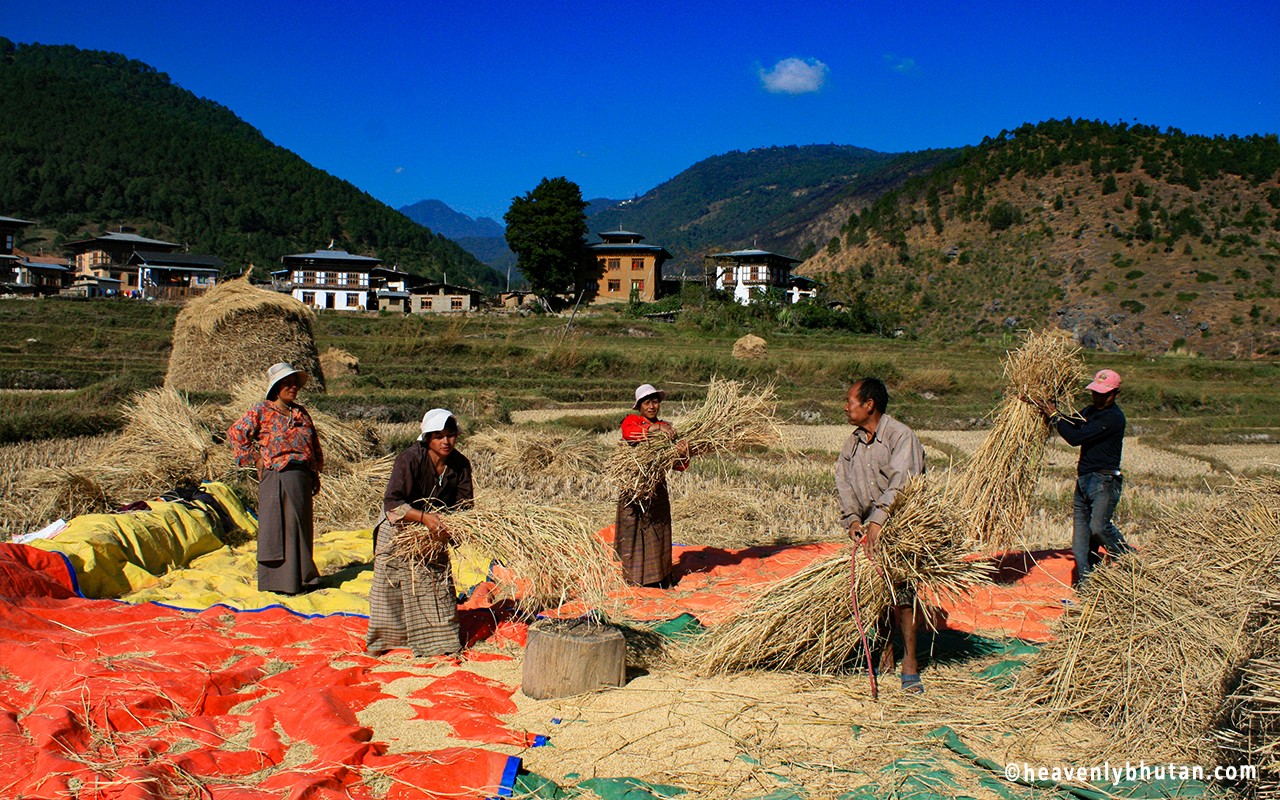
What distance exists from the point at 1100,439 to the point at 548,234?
39.0m

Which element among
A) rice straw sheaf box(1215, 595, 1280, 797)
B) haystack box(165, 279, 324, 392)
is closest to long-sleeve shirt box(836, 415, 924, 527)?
rice straw sheaf box(1215, 595, 1280, 797)

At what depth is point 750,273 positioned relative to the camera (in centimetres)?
4488

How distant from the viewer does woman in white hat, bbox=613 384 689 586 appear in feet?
16.7

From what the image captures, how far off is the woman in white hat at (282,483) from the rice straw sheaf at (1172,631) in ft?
12.4

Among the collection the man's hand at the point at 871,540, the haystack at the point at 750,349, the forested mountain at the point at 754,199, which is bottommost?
the man's hand at the point at 871,540

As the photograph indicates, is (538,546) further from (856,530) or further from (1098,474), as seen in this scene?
(1098,474)

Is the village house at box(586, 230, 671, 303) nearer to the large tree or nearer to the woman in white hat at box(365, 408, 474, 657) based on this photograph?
the large tree

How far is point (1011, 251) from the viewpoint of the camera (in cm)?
4250

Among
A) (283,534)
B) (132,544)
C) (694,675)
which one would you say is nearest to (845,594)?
(694,675)

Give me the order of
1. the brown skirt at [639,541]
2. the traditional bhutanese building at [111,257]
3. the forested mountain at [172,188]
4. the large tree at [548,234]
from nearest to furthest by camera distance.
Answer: the brown skirt at [639,541] < the large tree at [548,234] < the traditional bhutanese building at [111,257] < the forested mountain at [172,188]

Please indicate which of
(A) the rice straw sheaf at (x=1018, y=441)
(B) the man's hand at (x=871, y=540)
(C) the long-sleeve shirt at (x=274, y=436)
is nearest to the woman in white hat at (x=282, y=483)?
(C) the long-sleeve shirt at (x=274, y=436)

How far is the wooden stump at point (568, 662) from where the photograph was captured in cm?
335

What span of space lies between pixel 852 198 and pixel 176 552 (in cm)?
10472

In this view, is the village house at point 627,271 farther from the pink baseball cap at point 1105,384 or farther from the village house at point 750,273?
the pink baseball cap at point 1105,384
